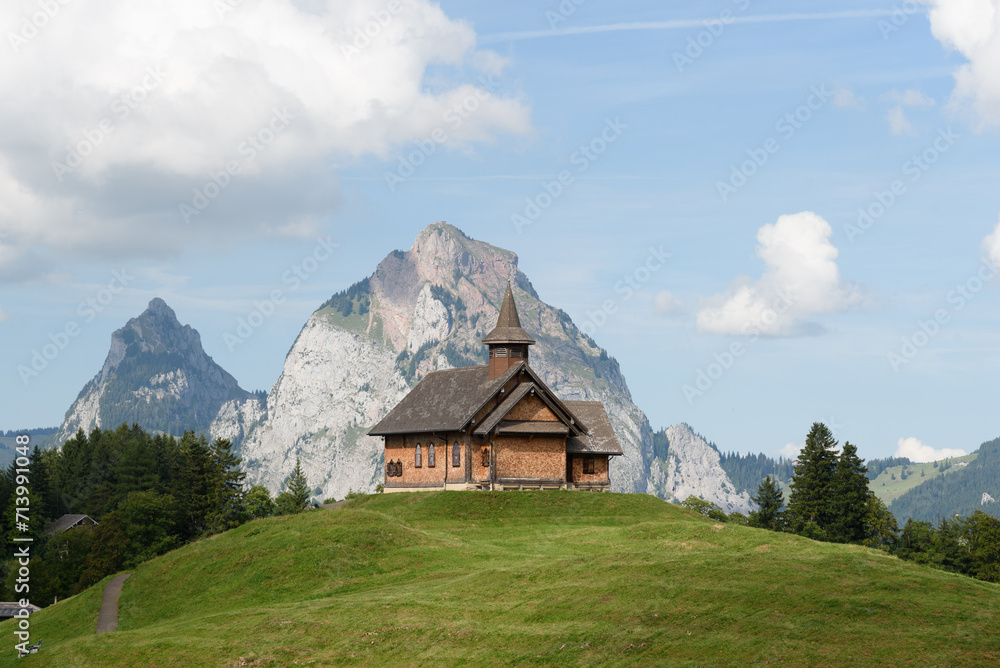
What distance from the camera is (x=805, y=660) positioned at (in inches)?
920

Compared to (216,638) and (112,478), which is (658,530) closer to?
(216,638)

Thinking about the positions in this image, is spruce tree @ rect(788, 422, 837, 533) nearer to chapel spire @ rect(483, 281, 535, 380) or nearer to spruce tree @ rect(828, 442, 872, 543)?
spruce tree @ rect(828, 442, 872, 543)

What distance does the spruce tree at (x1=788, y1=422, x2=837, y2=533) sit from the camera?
93625 millimetres

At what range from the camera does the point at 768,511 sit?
10219 cm

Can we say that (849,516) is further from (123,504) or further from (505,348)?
(123,504)

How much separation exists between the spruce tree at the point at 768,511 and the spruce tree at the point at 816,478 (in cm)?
393

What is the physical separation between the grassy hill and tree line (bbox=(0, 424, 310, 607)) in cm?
4405

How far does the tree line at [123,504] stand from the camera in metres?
91.2

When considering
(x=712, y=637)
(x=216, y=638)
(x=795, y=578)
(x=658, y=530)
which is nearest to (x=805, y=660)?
(x=712, y=637)

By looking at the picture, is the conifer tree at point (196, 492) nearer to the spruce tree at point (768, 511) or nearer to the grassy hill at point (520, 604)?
the grassy hill at point (520, 604)

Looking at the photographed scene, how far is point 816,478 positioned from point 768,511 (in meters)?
9.65

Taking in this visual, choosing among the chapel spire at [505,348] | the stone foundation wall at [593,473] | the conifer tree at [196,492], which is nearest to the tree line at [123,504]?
the conifer tree at [196,492]

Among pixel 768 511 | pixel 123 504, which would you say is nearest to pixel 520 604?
pixel 768 511

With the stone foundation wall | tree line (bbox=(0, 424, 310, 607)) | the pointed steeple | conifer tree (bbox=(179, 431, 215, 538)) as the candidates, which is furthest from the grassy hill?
conifer tree (bbox=(179, 431, 215, 538))
